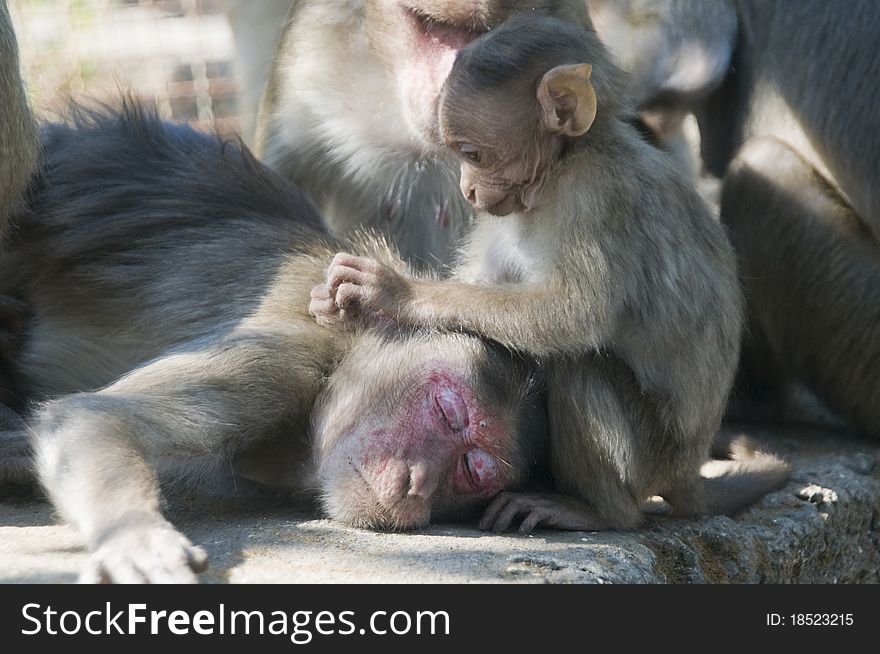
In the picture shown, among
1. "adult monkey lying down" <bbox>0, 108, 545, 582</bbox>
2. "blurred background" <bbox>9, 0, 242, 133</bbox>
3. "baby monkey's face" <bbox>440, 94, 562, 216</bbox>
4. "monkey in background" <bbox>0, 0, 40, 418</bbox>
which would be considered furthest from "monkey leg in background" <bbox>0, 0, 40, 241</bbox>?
"blurred background" <bbox>9, 0, 242, 133</bbox>

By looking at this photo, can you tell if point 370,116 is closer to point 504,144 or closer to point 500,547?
point 504,144

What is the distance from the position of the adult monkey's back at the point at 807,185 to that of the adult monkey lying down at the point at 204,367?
1.66 m

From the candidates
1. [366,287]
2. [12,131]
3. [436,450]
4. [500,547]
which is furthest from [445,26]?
[500,547]

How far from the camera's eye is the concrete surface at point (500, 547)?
3160 millimetres

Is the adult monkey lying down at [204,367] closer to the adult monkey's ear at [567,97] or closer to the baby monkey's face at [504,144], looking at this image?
the baby monkey's face at [504,144]

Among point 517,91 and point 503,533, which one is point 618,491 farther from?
point 517,91

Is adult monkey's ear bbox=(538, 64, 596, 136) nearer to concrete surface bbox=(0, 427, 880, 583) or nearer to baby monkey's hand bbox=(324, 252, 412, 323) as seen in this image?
baby monkey's hand bbox=(324, 252, 412, 323)

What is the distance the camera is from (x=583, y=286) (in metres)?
3.71

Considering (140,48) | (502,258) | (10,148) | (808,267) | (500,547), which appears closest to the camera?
(500,547)

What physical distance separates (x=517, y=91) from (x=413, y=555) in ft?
4.61

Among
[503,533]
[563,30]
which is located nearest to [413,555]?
[503,533]

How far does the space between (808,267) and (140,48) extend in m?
8.10

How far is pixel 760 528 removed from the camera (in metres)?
4.34

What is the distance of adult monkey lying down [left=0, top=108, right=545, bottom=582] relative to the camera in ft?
10.9
